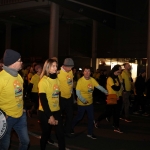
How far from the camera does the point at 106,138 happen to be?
7910mm

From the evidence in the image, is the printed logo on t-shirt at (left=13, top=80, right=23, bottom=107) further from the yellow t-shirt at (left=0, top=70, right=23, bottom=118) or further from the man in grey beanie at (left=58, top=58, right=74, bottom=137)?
the man in grey beanie at (left=58, top=58, right=74, bottom=137)

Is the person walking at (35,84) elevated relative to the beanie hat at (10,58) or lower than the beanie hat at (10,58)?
lower

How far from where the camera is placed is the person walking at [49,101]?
5215 mm

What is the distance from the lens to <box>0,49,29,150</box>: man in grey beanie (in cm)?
440

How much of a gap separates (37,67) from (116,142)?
156 inches

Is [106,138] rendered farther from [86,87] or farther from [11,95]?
[11,95]

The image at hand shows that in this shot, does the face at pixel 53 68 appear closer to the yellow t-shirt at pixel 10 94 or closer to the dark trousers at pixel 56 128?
the dark trousers at pixel 56 128

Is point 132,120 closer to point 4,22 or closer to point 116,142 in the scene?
point 116,142

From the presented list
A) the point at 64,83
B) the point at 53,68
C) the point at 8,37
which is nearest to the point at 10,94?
the point at 53,68

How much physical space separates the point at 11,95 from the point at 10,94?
0.02 metres

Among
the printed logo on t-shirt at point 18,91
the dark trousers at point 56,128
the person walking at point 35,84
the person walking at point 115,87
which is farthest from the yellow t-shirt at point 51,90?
the person walking at point 35,84

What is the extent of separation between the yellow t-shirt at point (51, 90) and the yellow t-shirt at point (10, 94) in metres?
0.76

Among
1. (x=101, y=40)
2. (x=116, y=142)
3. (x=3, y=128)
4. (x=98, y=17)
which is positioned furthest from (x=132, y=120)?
(x=101, y=40)

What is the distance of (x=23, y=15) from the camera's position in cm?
2861
